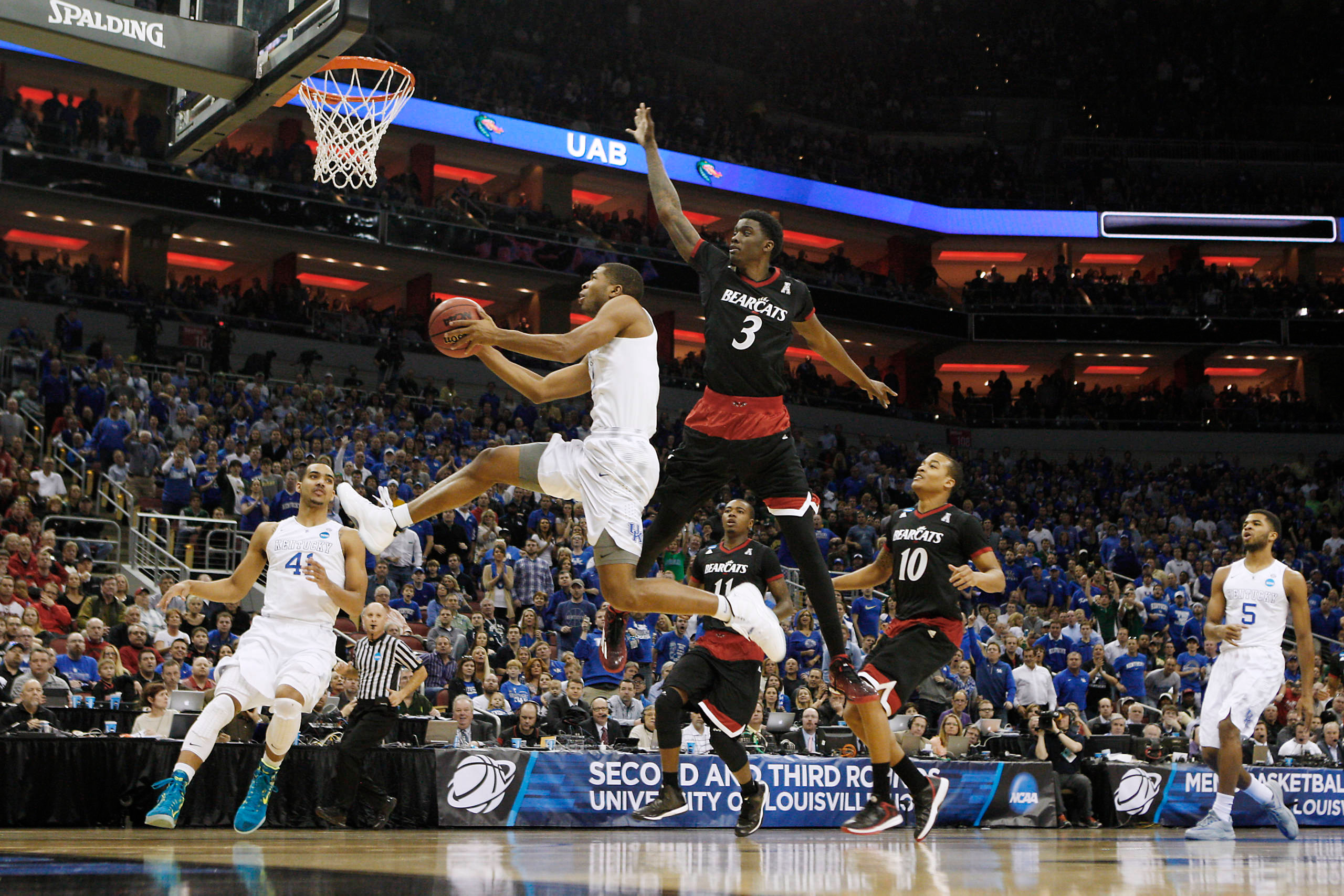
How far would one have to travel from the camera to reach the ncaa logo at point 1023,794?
14391 millimetres

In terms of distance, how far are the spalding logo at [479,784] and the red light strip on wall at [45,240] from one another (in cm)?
2419

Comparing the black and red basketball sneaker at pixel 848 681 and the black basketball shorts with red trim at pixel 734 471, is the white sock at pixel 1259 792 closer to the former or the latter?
the black and red basketball sneaker at pixel 848 681

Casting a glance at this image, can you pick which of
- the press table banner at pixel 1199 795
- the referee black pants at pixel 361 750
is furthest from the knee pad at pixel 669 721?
the press table banner at pixel 1199 795

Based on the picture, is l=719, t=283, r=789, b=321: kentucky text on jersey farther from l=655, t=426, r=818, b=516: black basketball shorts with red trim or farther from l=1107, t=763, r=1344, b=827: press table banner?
l=1107, t=763, r=1344, b=827: press table banner

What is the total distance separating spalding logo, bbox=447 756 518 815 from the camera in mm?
11945

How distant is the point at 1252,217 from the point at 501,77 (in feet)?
77.6

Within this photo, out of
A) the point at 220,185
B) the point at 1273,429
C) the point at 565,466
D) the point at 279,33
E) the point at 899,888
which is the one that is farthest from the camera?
the point at 1273,429

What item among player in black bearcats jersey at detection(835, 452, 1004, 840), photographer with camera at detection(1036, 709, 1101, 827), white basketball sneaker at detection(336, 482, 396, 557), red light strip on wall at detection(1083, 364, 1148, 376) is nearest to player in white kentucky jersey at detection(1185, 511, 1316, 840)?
player in black bearcats jersey at detection(835, 452, 1004, 840)

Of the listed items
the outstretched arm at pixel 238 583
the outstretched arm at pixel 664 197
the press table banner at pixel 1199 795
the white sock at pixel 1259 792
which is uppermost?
the outstretched arm at pixel 664 197

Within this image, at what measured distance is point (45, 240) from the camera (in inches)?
1228

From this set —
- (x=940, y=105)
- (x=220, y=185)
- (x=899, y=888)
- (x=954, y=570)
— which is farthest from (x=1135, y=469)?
(x=899, y=888)

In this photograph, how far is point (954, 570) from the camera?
8.08 m

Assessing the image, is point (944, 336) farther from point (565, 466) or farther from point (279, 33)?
point (565, 466)

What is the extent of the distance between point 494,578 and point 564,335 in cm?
1148
